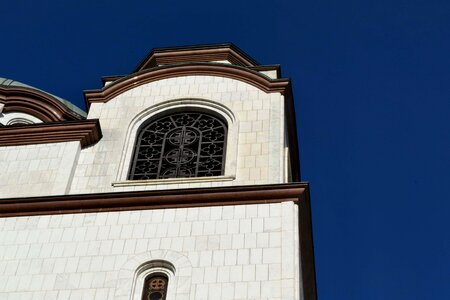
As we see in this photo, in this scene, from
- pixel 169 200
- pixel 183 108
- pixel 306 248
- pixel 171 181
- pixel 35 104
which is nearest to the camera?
pixel 169 200

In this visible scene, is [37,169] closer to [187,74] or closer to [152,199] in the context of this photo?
[152,199]

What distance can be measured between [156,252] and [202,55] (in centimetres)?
859

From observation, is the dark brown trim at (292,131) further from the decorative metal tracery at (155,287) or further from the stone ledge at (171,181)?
the decorative metal tracery at (155,287)

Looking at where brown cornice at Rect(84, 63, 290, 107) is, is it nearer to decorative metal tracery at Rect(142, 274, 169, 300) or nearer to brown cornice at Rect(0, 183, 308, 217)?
brown cornice at Rect(0, 183, 308, 217)

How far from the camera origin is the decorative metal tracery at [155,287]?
618 inches

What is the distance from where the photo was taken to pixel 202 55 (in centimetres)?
2403

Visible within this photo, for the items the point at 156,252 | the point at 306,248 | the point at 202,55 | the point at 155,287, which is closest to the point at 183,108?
the point at 202,55

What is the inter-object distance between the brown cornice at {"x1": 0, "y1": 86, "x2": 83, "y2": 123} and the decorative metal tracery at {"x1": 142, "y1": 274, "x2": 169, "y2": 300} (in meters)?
7.50

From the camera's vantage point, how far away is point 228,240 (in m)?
16.5

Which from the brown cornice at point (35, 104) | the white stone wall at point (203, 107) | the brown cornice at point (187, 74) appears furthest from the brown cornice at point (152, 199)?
the brown cornice at point (35, 104)

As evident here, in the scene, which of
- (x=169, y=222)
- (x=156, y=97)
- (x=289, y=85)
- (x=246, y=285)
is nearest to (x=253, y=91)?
(x=289, y=85)

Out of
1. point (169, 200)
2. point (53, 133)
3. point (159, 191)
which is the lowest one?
point (169, 200)

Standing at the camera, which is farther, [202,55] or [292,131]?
[202,55]

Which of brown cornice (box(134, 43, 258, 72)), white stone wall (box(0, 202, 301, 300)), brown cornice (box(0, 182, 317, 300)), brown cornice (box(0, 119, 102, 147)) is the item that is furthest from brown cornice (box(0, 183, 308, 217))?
brown cornice (box(134, 43, 258, 72))
